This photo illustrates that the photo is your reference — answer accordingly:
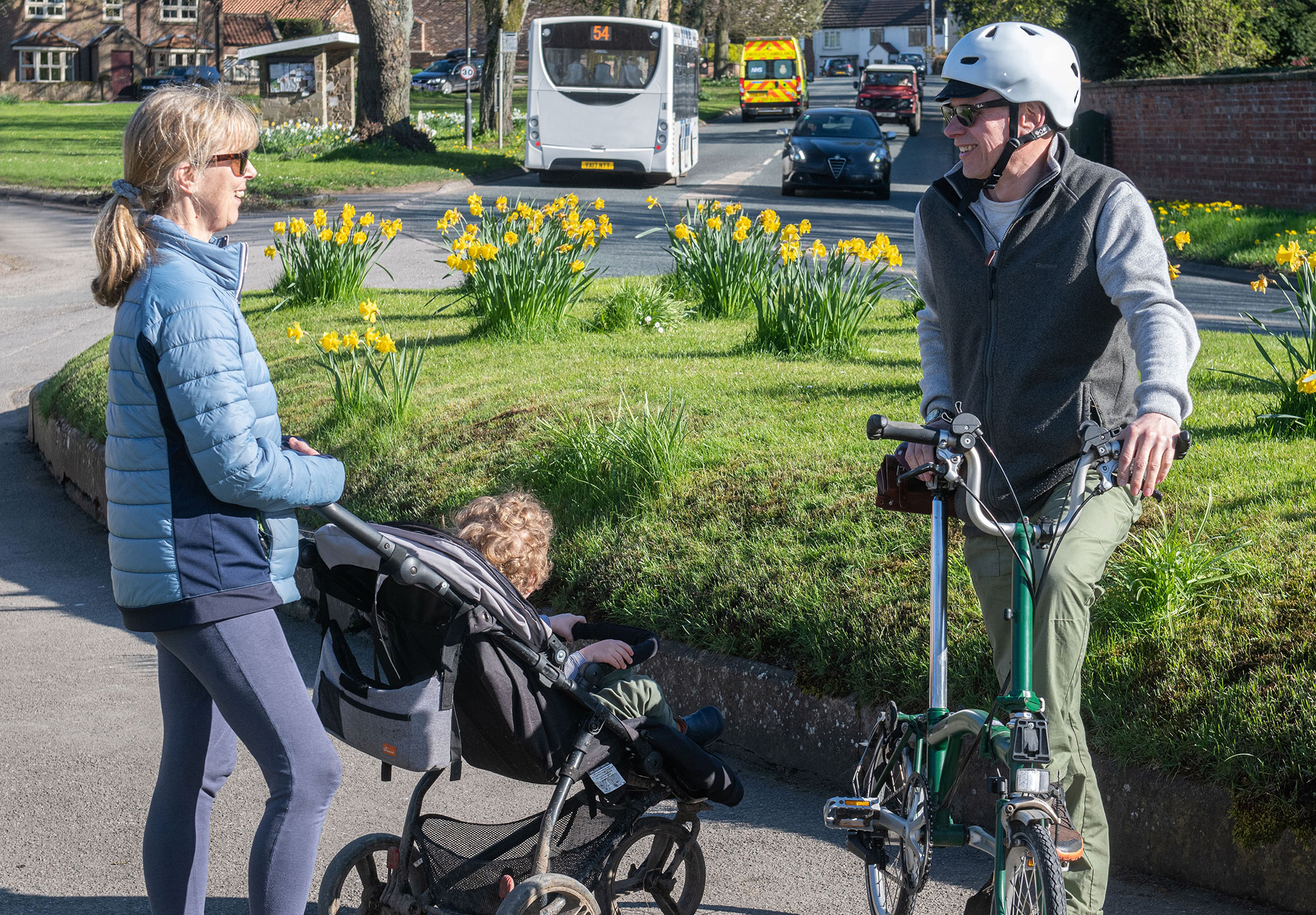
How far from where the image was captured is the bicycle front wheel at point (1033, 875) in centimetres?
244

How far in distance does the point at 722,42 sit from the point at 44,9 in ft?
123

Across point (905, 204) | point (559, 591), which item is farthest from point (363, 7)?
point (559, 591)

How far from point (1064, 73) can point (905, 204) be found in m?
20.7

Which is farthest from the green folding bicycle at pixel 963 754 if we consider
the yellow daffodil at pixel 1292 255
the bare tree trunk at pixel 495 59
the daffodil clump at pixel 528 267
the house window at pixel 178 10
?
the house window at pixel 178 10

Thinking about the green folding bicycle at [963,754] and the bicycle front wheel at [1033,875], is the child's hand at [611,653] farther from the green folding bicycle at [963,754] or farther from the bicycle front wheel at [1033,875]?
the bicycle front wheel at [1033,875]

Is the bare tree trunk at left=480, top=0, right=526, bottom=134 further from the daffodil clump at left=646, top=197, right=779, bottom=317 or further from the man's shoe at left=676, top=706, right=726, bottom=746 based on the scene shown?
the man's shoe at left=676, top=706, right=726, bottom=746

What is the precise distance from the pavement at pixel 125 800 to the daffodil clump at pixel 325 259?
11.5 feet

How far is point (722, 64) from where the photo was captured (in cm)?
7244

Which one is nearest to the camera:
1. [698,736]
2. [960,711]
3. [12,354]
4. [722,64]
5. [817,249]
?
[960,711]

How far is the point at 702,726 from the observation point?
135 inches

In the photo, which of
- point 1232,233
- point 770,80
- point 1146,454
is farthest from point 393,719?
point 770,80

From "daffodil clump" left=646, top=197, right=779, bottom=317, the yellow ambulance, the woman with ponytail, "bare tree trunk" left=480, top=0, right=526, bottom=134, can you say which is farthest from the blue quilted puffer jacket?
the yellow ambulance

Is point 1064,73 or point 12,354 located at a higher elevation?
point 1064,73

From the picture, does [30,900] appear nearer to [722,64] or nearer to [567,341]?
[567,341]
